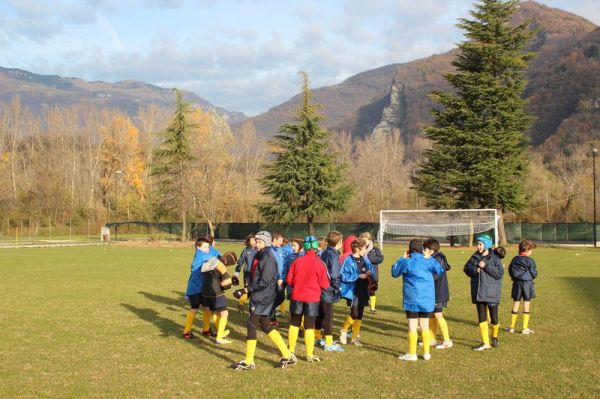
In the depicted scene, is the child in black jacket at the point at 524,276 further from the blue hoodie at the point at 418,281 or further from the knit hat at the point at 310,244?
the knit hat at the point at 310,244

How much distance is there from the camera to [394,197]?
74.9 m

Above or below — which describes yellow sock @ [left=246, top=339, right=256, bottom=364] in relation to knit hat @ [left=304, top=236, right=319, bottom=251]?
below

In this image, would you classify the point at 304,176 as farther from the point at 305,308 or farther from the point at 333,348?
the point at 305,308

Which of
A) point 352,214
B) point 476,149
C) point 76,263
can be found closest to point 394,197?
point 352,214

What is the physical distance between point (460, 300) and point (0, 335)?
34.3ft

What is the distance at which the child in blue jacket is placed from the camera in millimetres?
8805

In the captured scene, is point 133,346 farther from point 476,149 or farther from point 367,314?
point 476,149

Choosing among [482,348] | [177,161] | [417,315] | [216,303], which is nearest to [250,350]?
→ [216,303]

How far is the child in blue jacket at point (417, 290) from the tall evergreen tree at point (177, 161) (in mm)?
47597

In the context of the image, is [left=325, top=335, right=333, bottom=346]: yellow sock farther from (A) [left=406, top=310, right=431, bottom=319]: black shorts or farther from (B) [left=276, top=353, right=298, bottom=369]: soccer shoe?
(A) [left=406, top=310, right=431, bottom=319]: black shorts

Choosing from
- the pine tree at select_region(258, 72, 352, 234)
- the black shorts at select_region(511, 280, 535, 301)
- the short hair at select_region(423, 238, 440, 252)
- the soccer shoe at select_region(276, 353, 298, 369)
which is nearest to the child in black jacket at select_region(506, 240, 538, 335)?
the black shorts at select_region(511, 280, 535, 301)

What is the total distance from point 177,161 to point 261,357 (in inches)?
1911

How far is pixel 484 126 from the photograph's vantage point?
1775 inches

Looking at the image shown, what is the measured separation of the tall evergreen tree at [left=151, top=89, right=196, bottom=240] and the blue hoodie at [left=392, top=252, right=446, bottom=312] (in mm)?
47611
